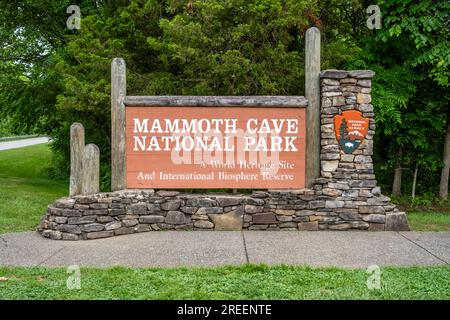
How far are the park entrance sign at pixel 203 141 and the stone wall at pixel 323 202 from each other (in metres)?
0.26

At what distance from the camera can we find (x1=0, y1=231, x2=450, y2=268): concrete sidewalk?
→ 588 cm

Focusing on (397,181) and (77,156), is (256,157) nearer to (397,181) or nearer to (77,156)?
(77,156)

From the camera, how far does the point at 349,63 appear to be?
10.4 m

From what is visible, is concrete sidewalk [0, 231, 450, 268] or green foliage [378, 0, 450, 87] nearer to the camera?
concrete sidewalk [0, 231, 450, 268]

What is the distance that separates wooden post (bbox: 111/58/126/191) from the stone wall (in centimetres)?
32

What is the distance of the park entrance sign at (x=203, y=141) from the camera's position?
313 inches

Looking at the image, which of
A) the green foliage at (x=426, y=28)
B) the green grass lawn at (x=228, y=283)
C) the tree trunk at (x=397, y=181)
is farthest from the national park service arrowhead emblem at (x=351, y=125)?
the tree trunk at (x=397, y=181)

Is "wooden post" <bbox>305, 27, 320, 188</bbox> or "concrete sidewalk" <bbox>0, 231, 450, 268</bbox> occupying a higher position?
"wooden post" <bbox>305, 27, 320, 188</bbox>

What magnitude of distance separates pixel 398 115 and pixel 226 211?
13.0 feet

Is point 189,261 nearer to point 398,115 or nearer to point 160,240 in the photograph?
point 160,240

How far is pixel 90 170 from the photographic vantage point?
769 cm

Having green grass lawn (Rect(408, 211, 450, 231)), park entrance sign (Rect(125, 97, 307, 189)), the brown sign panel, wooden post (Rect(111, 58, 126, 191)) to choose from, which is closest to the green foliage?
green grass lawn (Rect(408, 211, 450, 231))

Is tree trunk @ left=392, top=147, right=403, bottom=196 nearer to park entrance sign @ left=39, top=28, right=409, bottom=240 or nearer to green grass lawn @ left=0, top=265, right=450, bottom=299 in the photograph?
park entrance sign @ left=39, top=28, right=409, bottom=240

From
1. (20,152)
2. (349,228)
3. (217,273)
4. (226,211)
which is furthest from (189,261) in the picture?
(20,152)
